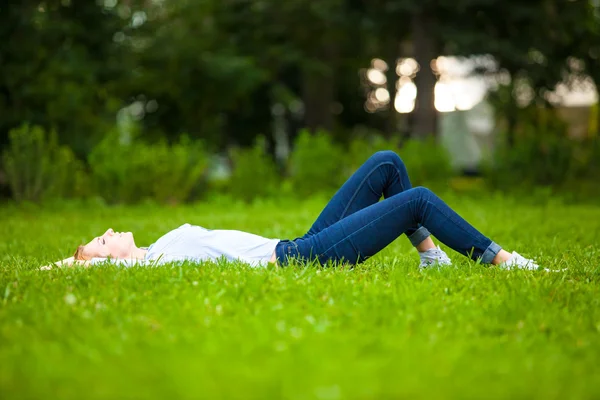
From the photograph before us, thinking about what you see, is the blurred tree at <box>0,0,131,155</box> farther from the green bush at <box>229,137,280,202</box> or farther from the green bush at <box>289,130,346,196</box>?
the green bush at <box>289,130,346,196</box>

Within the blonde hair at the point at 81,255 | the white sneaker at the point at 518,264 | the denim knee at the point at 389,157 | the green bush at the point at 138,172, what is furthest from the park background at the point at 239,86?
the white sneaker at the point at 518,264

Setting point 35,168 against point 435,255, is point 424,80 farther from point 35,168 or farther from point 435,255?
point 435,255

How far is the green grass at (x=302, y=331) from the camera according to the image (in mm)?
2654

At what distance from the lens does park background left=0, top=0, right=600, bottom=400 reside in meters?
2.90

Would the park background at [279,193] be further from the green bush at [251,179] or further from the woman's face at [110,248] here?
the woman's face at [110,248]

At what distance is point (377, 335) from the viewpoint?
3.32 meters

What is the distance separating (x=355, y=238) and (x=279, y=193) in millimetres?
10459

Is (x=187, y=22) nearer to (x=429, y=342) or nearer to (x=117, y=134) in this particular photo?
(x=117, y=134)

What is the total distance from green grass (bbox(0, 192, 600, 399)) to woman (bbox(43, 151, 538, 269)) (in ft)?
0.66

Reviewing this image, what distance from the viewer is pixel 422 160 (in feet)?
49.7

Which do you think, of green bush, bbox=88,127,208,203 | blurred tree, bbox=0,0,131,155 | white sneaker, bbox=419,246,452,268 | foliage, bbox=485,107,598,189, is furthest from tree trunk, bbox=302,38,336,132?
white sneaker, bbox=419,246,452,268

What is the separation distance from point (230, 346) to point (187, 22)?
67.9 ft

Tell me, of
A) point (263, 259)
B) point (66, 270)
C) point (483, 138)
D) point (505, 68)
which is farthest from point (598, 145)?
point (483, 138)

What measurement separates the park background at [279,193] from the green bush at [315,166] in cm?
5
